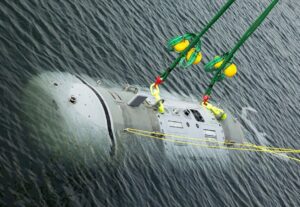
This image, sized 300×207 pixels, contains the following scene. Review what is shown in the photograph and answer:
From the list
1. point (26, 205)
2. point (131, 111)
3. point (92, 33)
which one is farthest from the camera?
point (92, 33)

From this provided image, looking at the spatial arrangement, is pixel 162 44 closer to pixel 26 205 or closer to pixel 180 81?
→ pixel 180 81

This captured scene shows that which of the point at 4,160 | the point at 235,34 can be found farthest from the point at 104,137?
the point at 235,34

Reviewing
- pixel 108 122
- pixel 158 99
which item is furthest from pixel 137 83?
pixel 108 122

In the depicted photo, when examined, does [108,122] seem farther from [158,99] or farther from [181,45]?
[181,45]

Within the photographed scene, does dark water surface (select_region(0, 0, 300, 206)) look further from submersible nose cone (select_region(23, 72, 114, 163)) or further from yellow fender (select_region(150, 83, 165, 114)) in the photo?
yellow fender (select_region(150, 83, 165, 114))

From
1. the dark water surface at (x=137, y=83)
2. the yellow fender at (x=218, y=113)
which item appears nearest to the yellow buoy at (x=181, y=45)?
the dark water surface at (x=137, y=83)

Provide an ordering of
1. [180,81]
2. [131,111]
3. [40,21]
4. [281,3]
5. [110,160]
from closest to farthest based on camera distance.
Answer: [110,160] → [131,111] → [40,21] → [180,81] → [281,3]

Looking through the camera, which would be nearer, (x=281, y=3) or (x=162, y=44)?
(x=162, y=44)
